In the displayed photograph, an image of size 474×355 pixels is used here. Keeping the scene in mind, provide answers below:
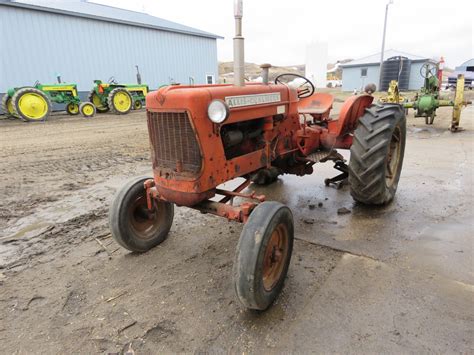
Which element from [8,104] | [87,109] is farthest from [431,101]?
[8,104]

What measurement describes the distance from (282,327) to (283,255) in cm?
50

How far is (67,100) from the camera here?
13523mm

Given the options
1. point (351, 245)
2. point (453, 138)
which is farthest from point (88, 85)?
point (351, 245)

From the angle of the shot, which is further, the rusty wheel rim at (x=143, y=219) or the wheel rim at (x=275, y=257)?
the rusty wheel rim at (x=143, y=219)

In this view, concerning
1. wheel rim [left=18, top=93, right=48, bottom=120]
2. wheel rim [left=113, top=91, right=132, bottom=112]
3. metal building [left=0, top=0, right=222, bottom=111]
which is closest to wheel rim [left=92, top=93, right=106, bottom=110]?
wheel rim [left=113, top=91, right=132, bottom=112]

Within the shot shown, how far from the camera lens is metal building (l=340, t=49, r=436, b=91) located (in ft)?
94.7

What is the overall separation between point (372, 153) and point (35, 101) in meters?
12.0

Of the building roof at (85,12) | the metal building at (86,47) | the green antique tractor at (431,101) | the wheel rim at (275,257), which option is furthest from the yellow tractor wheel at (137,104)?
the wheel rim at (275,257)

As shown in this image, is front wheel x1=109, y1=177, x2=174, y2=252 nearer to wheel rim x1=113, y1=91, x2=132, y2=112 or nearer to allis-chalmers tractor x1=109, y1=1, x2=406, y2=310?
allis-chalmers tractor x1=109, y1=1, x2=406, y2=310

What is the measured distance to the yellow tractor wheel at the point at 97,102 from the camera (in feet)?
48.4

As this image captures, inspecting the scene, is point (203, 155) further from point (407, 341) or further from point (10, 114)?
point (10, 114)

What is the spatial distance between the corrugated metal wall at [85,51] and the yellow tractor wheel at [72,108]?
278 cm

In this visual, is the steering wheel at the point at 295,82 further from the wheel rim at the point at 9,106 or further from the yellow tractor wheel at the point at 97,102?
the yellow tractor wheel at the point at 97,102

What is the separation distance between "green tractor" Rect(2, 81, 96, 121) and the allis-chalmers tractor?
10.8 metres
